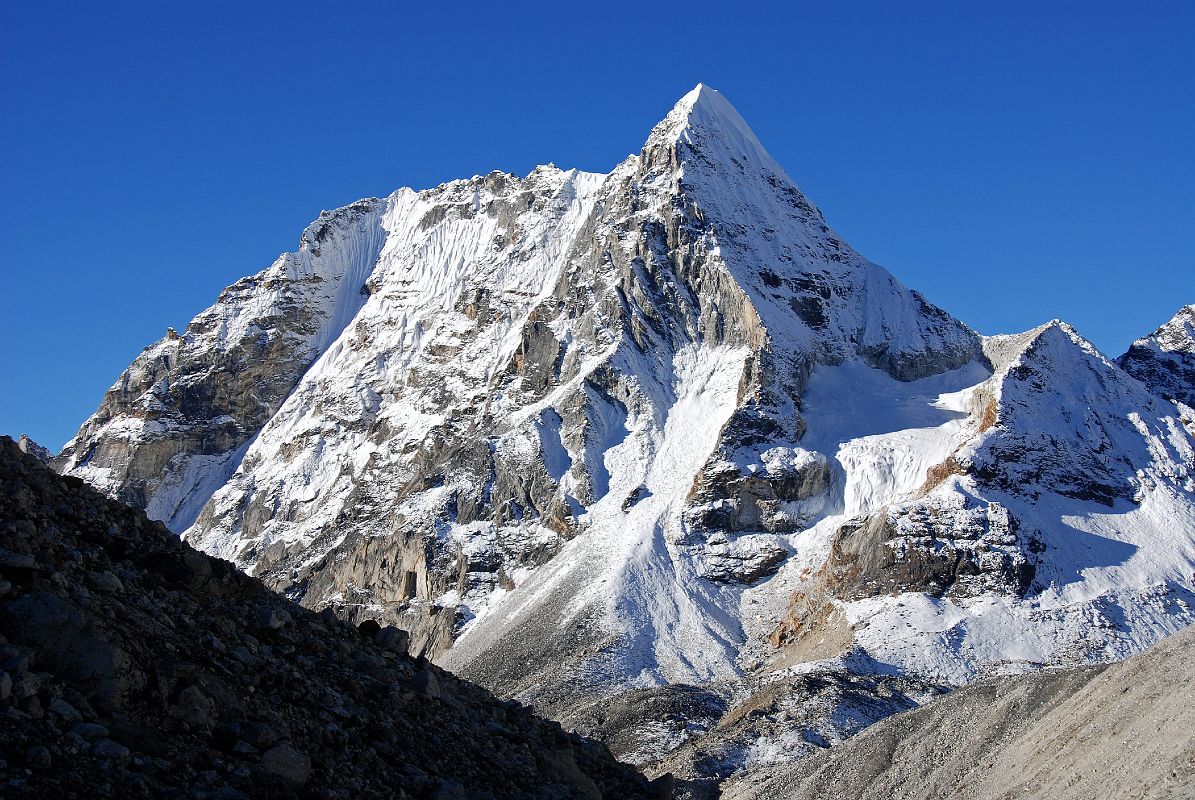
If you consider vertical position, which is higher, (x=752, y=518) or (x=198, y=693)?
(x=752, y=518)

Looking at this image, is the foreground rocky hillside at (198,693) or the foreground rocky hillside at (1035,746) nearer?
the foreground rocky hillside at (198,693)

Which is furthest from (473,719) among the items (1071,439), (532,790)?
(1071,439)

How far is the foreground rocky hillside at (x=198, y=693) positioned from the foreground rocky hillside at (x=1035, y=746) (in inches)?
796

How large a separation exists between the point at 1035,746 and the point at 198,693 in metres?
38.3

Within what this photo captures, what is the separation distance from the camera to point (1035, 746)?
4794 centimetres

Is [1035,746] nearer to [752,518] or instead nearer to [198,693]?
[198,693]

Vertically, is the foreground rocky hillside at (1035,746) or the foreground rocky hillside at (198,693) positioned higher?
the foreground rocky hillside at (198,693)

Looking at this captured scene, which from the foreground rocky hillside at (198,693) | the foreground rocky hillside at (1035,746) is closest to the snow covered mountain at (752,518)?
the foreground rocky hillside at (1035,746)

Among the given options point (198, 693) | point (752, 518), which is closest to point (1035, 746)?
point (198, 693)

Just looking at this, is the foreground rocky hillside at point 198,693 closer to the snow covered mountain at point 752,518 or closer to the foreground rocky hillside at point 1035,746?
the foreground rocky hillside at point 1035,746

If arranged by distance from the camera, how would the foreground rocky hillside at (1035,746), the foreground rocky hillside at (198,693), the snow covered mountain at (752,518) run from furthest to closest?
the snow covered mountain at (752,518) → the foreground rocky hillside at (1035,746) → the foreground rocky hillside at (198,693)

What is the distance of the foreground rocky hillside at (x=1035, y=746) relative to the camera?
39.0 m

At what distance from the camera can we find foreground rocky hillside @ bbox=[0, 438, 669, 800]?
16359 mm

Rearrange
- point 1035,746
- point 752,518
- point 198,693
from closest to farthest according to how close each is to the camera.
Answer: point 198,693, point 1035,746, point 752,518
